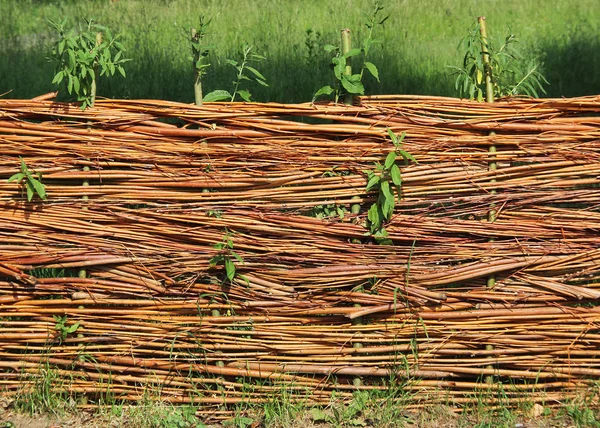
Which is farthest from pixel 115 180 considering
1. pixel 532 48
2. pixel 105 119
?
pixel 532 48

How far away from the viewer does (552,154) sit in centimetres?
409

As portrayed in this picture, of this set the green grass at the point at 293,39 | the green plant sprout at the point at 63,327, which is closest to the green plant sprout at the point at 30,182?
the green plant sprout at the point at 63,327

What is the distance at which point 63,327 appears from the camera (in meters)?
4.18

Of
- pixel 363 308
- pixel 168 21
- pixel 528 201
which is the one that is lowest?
pixel 363 308

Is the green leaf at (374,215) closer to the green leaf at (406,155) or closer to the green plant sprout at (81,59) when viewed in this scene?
the green leaf at (406,155)

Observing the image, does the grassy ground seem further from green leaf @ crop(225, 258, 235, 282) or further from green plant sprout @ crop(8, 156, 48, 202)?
green plant sprout @ crop(8, 156, 48, 202)

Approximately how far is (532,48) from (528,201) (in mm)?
3663

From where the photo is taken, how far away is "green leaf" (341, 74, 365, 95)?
404 centimetres

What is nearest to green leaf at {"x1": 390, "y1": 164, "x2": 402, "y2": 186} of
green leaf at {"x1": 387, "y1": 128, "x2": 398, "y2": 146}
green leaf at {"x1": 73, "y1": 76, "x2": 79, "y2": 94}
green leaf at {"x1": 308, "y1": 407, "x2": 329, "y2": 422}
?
green leaf at {"x1": 387, "y1": 128, "x2": 398, "y2": 146}

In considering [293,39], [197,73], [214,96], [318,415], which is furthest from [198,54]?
[293,39]

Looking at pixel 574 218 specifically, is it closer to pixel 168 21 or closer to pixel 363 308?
pixel 363 308

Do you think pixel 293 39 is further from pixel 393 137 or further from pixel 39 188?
pixel 39 188

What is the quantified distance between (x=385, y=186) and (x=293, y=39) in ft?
11.9

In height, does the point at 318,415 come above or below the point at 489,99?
below
